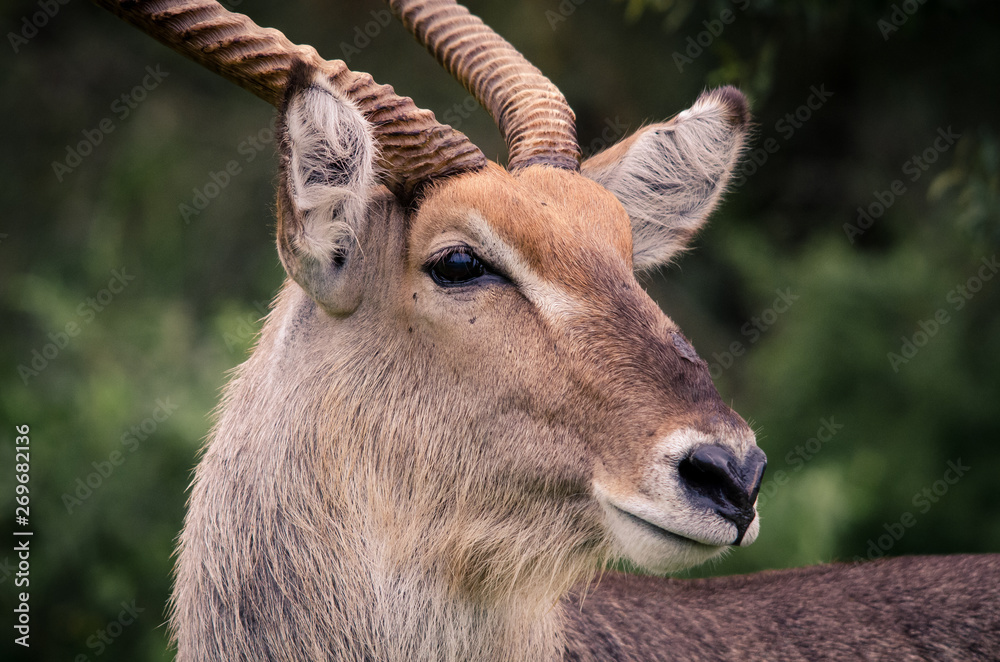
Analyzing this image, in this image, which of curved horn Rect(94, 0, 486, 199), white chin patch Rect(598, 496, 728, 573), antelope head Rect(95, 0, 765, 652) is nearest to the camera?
white chin patch Rect(598, 496, 728, 573)

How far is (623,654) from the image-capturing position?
4.20m

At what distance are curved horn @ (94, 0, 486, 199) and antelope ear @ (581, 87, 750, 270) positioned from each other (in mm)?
1167

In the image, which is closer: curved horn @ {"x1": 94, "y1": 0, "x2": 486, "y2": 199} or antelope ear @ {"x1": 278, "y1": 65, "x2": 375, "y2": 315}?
antelope ear @ {"x1": 278, "y1": 65, "x2": 375, "y2": 315}

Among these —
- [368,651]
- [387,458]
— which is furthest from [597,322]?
[368,651]

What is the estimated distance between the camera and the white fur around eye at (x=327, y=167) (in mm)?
3270

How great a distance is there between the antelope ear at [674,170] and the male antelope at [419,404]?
0.73 meters

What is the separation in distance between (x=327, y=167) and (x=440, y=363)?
812 millimetres

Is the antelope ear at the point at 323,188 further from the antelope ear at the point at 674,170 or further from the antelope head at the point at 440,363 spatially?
the antelope ear at the point at 674,170

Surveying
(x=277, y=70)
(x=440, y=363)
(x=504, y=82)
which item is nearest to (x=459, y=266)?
(x=440, y=363)

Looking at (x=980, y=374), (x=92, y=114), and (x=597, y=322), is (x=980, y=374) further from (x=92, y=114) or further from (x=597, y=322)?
(x=92, y=114)

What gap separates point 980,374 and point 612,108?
6.09 meters

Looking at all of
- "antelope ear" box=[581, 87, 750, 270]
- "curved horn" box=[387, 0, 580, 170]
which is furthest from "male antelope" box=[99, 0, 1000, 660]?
"antelope ear" box=[581, 87, 750, 270]

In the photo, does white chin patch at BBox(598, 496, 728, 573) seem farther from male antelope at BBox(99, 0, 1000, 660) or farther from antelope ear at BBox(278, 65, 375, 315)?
antelope ear at BBox(278, 65, 375, 315)

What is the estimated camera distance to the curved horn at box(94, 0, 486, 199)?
3418 mm
